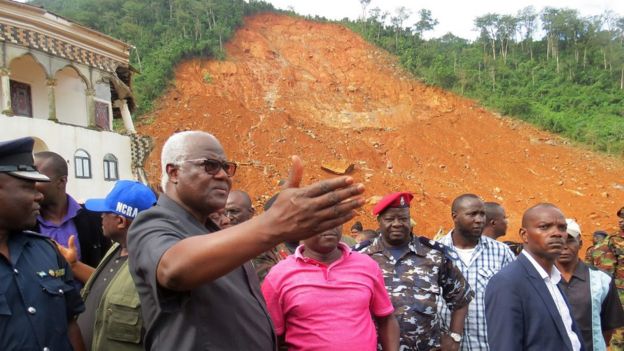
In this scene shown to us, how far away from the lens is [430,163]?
22.7 metres

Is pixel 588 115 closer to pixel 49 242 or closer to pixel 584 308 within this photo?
pixel 584 308

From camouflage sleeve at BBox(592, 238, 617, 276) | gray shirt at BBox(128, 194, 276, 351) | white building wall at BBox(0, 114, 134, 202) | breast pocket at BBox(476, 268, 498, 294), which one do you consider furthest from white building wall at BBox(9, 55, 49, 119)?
gray shirt at BBox(128, 194, 276, 351)

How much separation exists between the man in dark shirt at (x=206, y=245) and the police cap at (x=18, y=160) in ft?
2.84

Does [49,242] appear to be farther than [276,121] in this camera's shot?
No

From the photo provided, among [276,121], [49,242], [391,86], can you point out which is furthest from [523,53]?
[49,242]

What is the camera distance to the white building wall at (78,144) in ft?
42.7

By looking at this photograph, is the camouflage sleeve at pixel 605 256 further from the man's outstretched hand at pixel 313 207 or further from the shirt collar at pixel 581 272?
the man's outstretched hand at pixel 313 207

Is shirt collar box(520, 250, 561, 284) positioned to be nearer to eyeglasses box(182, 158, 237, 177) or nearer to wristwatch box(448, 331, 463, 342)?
wristwatch box(448, 331, 463, 342)

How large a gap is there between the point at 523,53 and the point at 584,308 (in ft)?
119

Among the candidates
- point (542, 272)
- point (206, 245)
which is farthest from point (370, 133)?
point (206, 245)

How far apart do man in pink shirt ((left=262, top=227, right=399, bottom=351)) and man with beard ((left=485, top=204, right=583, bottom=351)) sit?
570mm

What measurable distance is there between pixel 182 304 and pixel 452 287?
7.93ft

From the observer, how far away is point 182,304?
1482mm

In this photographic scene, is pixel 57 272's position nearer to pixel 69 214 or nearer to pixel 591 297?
pixel 69 214
